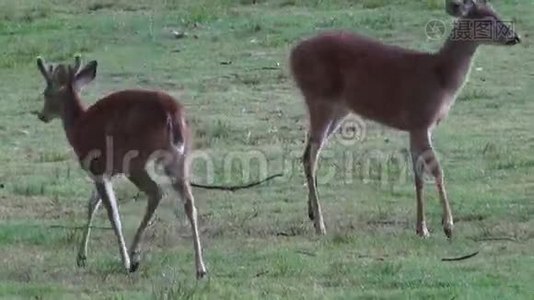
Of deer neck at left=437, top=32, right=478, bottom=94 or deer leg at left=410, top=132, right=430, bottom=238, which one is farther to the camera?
deer neck at left=437, top=32, right=478, bottom=94

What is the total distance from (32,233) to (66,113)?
1.12 meters

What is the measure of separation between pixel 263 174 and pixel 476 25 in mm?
2882

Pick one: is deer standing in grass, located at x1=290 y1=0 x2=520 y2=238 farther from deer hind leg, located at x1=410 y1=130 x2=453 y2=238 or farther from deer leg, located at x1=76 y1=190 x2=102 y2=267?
deer leg, located at x1=76 y1=190 x2=102 y2=267

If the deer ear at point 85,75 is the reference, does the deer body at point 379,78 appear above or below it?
below

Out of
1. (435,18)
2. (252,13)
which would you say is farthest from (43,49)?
(435,18)

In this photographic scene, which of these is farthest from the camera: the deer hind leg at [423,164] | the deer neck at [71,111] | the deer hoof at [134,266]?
the deer hind leg at [423,164]

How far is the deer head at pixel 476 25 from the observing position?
11258mm

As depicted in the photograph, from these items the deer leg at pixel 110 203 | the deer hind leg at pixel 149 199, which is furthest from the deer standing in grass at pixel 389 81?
the deer leg at pixel 110 203

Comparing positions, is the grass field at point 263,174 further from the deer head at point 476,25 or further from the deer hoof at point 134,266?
the deer head at point 476,25

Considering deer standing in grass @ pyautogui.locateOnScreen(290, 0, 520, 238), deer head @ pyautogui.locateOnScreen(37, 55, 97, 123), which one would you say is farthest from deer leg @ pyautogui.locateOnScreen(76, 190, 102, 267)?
deer standing in grass @ pyautogui.locateOnScreen(290, 0, 520, 238)

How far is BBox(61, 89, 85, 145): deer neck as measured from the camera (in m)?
9.82

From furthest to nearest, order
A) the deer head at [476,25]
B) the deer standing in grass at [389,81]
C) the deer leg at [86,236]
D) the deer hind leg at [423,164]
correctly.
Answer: the deer head at [476,25] < the deer standing in grass at [389,81] < the deer hind leg at [423,164] < the deer leg at [86,236]

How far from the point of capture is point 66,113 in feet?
32.6

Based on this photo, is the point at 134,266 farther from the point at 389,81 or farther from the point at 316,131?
the point at 389,81
